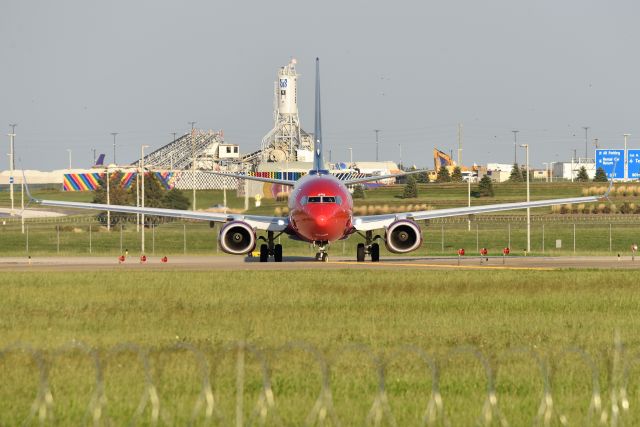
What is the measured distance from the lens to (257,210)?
99875mm

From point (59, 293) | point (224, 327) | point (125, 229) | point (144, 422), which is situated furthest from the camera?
point (125, 229)

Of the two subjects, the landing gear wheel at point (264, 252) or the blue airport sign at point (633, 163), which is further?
the blue airport sign at point (633, 163)

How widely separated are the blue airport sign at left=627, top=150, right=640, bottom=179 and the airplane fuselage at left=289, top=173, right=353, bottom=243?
353ft

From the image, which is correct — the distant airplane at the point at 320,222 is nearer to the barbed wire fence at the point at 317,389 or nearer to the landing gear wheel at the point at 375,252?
the landing gear wheel at the point at 375,252

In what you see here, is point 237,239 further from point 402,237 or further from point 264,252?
point 402,237

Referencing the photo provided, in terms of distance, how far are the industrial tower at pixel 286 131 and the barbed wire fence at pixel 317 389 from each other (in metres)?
169

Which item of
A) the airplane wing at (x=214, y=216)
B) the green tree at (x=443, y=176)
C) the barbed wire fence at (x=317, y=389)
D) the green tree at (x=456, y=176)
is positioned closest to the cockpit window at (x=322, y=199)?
the airplane wing at (x=214, y=216)

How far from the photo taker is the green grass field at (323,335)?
17984 millimetres

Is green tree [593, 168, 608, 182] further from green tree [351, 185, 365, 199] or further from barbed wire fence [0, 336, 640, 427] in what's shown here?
barbed wire fence [0, 336, 640, 427]

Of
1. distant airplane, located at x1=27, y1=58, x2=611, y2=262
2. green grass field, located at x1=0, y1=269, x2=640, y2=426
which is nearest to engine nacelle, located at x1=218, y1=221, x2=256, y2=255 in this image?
distant airplane, located at x1=27, y1=58, x2=611, y2=262

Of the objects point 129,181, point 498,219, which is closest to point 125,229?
point 498,219

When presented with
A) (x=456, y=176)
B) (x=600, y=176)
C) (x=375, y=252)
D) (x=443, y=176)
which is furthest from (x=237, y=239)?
(x=456, y=176)

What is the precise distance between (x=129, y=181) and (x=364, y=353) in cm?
13110

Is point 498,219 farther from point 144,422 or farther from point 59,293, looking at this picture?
point 144,422
